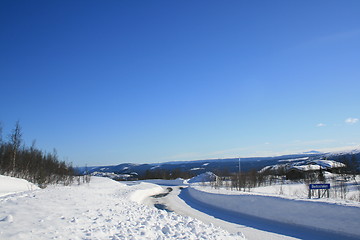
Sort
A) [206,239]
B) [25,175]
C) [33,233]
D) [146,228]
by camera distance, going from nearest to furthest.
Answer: [33,233]
[206,239]
[146,228]
[25,175]

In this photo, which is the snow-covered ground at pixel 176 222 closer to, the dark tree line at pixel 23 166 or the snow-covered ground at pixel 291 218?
the snow-covered ground at pixel 291 218

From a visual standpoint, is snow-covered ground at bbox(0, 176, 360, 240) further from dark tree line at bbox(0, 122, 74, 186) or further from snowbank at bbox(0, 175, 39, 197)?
dark tree line at bbox(0, 122, 74, 186)

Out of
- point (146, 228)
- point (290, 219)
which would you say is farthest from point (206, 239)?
point (290, 219)

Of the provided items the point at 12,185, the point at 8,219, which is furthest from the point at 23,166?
the point at 8,219

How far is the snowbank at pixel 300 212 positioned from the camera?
8.91 metres

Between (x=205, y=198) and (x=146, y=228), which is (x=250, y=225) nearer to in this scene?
(x=146, y=228)

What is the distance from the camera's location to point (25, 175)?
30188 mm

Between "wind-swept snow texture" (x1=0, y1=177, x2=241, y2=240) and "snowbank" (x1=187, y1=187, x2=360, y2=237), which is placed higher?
"wind-swept snow texture" (x1=0, y1=177, x2=241, y2=240)

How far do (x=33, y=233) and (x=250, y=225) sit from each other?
8.21 meters

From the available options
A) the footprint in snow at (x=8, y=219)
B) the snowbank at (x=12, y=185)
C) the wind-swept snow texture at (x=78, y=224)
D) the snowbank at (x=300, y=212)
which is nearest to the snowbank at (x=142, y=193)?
the snowbank at (x=12, y=185)

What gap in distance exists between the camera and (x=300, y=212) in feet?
34.9

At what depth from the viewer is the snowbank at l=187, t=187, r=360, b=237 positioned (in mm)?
8914

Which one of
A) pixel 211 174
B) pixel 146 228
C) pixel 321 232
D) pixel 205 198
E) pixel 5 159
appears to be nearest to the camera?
pixel 146 228

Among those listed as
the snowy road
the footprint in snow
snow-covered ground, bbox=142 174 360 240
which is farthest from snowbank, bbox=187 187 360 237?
the footprint in snow
